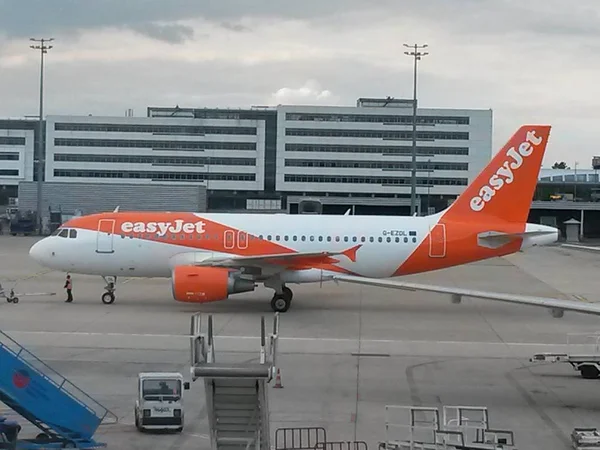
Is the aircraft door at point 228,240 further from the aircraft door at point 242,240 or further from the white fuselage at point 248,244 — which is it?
the aircraft door at point 242,240

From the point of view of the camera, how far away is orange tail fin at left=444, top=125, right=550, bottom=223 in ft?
119

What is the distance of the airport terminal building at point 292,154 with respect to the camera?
117312 mm

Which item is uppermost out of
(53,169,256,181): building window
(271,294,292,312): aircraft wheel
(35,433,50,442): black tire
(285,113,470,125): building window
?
(285,113,470,125): building window

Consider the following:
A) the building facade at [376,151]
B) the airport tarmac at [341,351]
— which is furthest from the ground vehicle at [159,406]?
the building facade at [376,151]

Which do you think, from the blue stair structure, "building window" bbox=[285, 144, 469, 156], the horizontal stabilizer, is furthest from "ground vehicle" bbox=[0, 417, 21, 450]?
"building window" bbox=[285, 144, 469, 156]

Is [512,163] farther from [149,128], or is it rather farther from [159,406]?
[149,128]

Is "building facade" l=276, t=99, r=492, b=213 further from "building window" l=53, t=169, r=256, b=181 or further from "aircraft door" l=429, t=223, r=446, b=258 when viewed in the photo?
"aircraft door" l=429, t=223, r=446, b=258

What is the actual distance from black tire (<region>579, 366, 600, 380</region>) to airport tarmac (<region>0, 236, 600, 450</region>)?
0.33 meters

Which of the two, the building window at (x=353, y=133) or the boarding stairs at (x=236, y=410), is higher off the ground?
the building window at (x=353, y=133)

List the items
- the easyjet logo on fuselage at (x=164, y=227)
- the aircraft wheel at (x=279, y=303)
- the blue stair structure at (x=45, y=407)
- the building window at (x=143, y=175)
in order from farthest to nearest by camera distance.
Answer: the building window at (x=143, y=175)
the easyjet logo on fuselage at (x=164, y=227)
the aircraft wheel at (x=279, y=303)
the blue stair structure at (x=45, y=407)

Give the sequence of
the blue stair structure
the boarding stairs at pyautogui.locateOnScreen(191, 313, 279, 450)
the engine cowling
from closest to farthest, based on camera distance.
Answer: the boarding stairs at pyautogui.locateOnScreen(191, 313, 279, 450) → the blue stair structure → the engine cowling

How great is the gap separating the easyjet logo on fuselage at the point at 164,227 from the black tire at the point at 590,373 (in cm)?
1754

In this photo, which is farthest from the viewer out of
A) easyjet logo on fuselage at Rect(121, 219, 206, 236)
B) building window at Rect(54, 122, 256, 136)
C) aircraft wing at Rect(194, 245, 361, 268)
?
building window at Rect(54, 122, 256, 136)

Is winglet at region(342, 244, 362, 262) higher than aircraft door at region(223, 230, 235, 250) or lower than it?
lower
